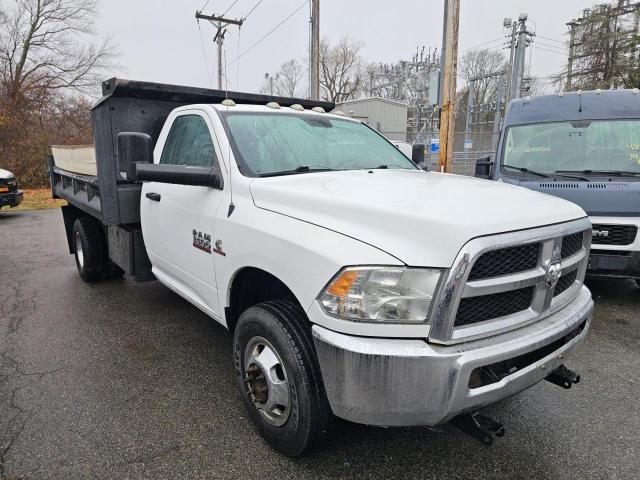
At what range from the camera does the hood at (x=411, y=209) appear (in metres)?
1.92

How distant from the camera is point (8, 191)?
11547 mm

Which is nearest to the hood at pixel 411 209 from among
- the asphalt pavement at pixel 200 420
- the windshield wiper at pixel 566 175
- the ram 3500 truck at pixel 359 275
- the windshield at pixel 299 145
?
the ram 3500 truck at pixel 359 275

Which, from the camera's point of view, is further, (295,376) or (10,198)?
(10,198)

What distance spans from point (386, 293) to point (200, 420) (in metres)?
1.64

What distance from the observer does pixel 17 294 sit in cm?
545

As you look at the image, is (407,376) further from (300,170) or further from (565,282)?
(300,170)

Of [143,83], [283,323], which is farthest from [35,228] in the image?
[283,323]

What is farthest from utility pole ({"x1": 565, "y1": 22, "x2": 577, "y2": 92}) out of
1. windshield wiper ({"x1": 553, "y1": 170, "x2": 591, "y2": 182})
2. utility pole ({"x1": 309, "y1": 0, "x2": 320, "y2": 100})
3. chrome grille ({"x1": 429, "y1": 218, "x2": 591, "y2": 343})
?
chrome grille ({"x1": 429, "y1": 218, "x2": 591, "y2": 343})

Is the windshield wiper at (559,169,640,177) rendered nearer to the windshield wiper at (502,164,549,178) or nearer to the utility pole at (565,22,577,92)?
the windshield wiper at (502,164,549,178)

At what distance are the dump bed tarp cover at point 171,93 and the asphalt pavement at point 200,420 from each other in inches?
85.2

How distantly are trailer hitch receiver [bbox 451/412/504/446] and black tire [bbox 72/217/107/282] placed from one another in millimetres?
4943

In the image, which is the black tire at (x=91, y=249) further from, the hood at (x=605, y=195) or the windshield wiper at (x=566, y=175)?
the windshield wiper at (x=566, y=175)

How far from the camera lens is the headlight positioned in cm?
190

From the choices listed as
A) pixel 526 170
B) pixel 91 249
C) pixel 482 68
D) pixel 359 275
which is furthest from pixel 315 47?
pixel 482 68
